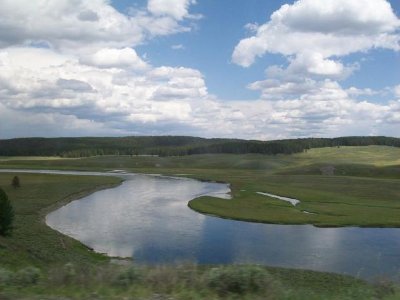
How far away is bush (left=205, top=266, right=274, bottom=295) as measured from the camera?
959 cm

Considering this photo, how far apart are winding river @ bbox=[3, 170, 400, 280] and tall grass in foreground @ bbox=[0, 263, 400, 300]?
1575cm

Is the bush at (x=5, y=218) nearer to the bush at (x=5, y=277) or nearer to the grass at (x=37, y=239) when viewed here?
the grass at (x=37, y=239)

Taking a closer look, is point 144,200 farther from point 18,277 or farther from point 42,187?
point 18,277

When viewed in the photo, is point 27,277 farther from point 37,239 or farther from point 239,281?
point 37,239

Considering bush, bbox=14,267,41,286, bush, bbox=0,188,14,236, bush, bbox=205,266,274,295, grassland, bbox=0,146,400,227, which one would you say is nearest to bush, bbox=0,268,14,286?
bush, bbox=14,267,41,286

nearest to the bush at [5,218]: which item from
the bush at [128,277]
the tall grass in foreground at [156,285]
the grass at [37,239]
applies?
the grass at [37,239]

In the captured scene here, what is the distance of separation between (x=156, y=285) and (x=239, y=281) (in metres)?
1.68

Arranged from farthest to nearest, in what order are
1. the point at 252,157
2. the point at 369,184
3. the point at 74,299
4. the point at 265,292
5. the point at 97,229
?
the point at 252,157
the point at 369,184
the point at 97,229
the point at 265,292
the point at 74,299

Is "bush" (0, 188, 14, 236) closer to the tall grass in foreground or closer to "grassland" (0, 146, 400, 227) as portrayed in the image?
the tall grass in foreground

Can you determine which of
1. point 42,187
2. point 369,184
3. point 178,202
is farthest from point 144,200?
point 369,184

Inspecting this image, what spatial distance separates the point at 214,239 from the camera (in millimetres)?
41688

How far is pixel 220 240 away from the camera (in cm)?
4134

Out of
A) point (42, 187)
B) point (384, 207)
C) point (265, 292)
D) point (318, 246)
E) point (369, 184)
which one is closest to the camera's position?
point (265, 292)

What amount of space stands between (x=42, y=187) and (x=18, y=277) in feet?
254
